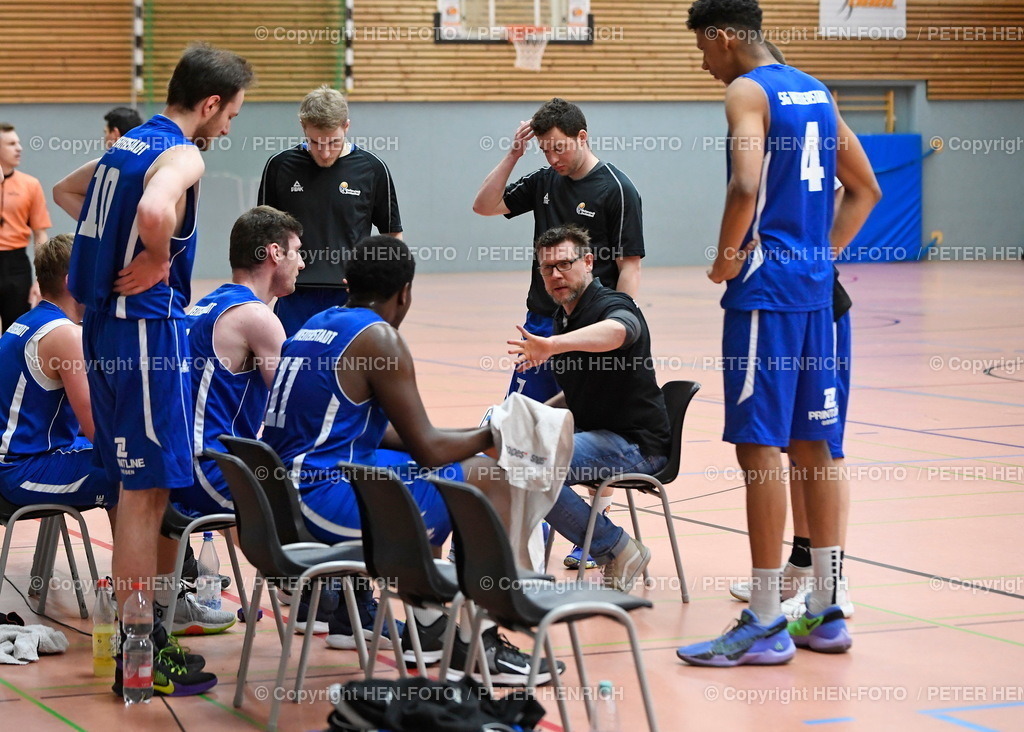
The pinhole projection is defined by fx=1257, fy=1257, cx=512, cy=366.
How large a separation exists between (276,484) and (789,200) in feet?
6.09

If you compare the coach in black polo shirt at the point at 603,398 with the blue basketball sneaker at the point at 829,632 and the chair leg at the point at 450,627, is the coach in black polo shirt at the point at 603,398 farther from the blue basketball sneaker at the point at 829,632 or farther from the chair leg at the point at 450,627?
the chair leg at the point at 450,627

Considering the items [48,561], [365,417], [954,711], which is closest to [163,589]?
[48,561]

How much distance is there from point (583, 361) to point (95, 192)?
1.93 metres

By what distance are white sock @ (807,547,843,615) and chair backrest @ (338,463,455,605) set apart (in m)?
1.53

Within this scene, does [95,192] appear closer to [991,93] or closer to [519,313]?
[519,313]

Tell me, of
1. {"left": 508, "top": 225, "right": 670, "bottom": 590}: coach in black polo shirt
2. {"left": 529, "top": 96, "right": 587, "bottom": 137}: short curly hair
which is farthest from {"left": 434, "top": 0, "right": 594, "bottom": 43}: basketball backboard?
{"left": 508, "top": 225, "right": 670, "bottom": 590}: coach in black polo shirt

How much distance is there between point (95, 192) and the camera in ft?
12.6

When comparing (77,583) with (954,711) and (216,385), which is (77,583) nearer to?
(216,385)

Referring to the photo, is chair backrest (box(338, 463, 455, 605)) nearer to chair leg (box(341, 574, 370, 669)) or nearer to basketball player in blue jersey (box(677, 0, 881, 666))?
chair leg (box(341, 574, 370, 669))

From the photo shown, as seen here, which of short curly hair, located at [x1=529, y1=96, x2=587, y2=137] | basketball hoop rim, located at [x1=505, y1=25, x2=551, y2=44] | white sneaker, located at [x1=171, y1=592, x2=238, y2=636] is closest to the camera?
white sneaker, located at [x1=171, y1=592, x2=238, y2=636]

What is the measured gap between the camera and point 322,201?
6.09 m

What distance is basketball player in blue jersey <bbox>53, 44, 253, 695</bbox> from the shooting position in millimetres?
3768

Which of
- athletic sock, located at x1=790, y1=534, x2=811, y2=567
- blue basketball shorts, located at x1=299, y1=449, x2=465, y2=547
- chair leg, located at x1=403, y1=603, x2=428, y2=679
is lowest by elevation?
athletic sock, located at x1=790, y1=534, x2=811, y2=567

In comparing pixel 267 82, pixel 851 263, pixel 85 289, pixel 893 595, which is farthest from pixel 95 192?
pixel 851 263
